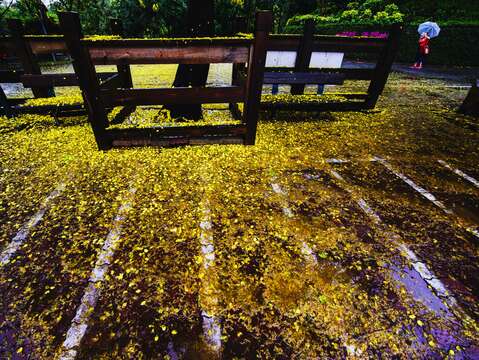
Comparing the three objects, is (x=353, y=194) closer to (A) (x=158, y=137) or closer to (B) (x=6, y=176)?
(A) (x=158, y=137)

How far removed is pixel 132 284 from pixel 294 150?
3.63 metres

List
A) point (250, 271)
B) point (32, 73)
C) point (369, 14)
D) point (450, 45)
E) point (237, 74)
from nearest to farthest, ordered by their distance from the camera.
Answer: point (250, 271)
point (32, 73)
point (237, 74)
point (450, 45)
point (369, 14)

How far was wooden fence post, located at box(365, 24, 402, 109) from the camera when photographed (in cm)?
585

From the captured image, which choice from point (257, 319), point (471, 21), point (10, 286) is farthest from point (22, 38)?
point (471, 21)

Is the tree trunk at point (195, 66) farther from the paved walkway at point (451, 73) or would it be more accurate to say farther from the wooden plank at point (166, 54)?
the paved walkway at point (451, 73)

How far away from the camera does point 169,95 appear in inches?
167

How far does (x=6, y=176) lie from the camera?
12.8ft

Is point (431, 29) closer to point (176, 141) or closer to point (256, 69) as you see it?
point (256, 69)

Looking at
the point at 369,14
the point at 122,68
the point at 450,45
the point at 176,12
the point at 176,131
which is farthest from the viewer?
the point at 369,14

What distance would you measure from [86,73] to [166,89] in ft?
3.91

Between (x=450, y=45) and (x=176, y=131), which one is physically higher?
(x=450, y=45)

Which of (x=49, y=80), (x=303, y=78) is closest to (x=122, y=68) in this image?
(x=49, y=80)

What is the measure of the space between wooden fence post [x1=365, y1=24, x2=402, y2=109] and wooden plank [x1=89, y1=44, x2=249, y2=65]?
4.04 m

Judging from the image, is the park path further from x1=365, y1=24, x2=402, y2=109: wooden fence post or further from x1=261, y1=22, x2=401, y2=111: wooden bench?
x1=365, y1=24, x2=402, y2=109: wooden fence post
